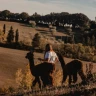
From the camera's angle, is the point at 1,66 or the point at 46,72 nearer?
the point at 46,72

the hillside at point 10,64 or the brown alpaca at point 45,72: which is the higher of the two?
the brown alpaca at point 45,72

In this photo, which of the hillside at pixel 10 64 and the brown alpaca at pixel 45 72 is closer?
the brown alpaca at pixel 45 72

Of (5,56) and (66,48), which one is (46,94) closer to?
(5,56)

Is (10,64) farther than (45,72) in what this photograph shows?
Yes

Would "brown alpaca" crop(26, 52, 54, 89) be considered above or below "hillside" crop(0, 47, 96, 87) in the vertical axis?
above

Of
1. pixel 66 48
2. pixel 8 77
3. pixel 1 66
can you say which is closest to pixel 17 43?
pixel 66 48

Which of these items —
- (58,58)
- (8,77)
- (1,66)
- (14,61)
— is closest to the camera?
(58,58)

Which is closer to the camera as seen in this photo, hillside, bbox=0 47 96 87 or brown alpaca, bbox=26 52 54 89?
brown alpaca, bbox=26 52 54 89

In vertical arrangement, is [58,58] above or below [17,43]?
above

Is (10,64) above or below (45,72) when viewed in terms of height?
below

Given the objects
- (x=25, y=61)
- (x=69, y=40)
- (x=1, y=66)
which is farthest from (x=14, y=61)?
(x=69, y=40)

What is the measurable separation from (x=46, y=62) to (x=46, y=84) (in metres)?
0.91

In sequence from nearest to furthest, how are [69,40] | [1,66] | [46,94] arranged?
[46,94] < [1,66] < [69,40]

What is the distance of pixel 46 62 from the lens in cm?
1520
